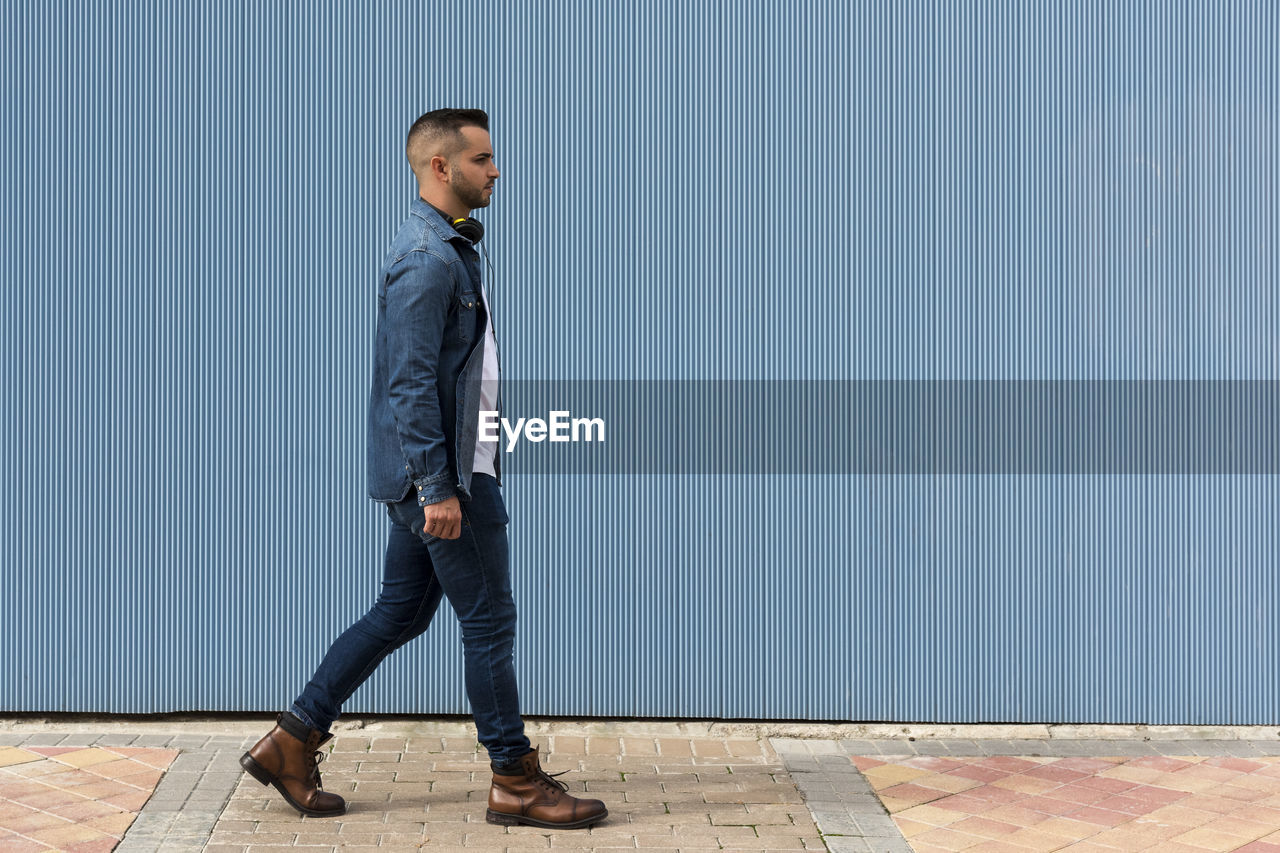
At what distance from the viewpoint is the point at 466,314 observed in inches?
133

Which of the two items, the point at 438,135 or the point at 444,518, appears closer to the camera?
the point at 444,518

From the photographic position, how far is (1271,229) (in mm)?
4348

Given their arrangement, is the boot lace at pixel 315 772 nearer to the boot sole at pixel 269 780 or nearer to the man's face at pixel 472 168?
the boot sole at pixel 269 780

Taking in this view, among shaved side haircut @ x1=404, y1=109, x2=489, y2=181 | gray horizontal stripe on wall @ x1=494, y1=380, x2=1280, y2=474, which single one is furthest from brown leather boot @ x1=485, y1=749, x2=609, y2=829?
shaved side haircut @ x1=404, y1=109, x2=489, y2=181

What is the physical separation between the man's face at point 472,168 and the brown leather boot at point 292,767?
57.6 inches

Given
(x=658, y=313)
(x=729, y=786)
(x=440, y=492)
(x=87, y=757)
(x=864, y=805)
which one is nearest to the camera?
(x=440, y=492)

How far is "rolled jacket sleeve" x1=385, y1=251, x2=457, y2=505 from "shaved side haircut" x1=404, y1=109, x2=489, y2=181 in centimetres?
32

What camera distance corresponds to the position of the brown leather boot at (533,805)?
11.2 feet

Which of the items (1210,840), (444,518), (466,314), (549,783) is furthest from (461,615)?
(1210,840)

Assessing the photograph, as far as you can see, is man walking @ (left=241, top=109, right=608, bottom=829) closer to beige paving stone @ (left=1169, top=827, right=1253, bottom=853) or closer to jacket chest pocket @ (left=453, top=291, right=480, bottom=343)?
jacket chest pocket @ (left=453, top=291, right=480, bottom=343)

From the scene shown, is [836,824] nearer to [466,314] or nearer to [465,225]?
[466,314]

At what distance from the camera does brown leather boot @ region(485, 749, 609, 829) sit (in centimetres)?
341

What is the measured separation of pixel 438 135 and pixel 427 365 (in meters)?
0.64

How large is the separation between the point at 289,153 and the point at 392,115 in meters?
0.36
